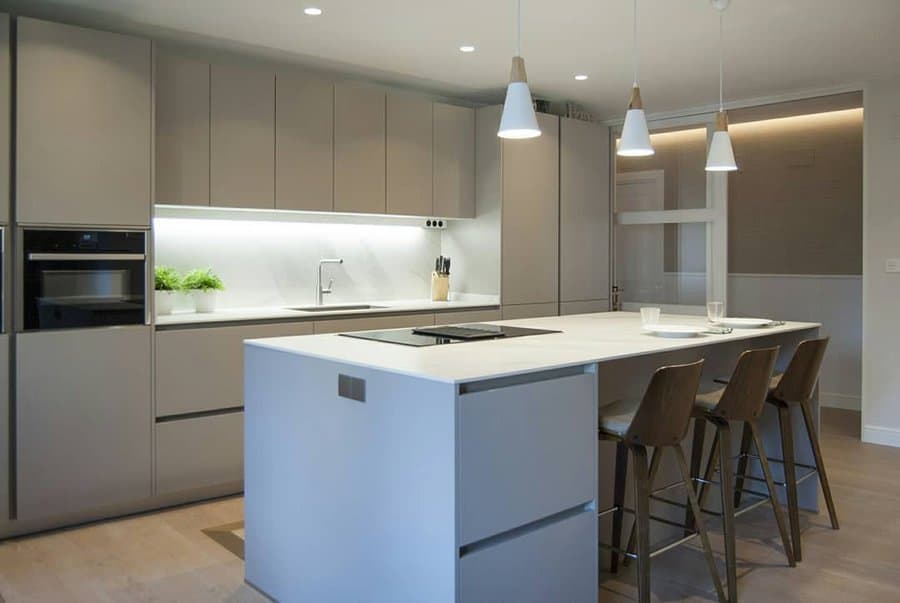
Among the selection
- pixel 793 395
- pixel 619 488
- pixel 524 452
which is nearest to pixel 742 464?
pixel 793 395

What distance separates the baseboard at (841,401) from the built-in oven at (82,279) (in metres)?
5.68

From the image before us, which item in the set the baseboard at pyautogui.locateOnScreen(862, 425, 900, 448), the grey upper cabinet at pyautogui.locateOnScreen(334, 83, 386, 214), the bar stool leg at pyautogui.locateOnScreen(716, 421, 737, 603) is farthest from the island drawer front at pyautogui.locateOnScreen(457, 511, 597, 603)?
the baseboard at pyautogui.locateOnScreen(862, 425, 900, 448)

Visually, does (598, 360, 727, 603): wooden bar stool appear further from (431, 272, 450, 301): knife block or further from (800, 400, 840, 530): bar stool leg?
(431, 272, 450, 301): knife block

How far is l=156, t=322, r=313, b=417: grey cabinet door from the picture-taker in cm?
388

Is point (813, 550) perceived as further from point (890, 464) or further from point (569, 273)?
point (569, 273)

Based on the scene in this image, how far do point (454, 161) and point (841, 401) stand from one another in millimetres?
4037

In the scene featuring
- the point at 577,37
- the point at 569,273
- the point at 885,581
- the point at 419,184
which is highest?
Result: the point at 577,37

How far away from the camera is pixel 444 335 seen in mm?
3057

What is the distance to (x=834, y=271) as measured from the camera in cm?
669

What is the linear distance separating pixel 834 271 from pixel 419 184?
391 cm

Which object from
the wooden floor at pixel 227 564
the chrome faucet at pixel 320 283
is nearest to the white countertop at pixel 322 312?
the chrome faucet at pixel 320 283

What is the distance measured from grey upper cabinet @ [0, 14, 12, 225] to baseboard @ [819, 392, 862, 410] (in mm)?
6345

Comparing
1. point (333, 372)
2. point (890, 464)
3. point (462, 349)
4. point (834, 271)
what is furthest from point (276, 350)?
point (834, 271)

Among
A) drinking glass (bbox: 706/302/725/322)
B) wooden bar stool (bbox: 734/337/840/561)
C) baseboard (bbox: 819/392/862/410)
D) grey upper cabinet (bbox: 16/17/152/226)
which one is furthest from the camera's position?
baseboard (bbox: 819/392/862/410)
